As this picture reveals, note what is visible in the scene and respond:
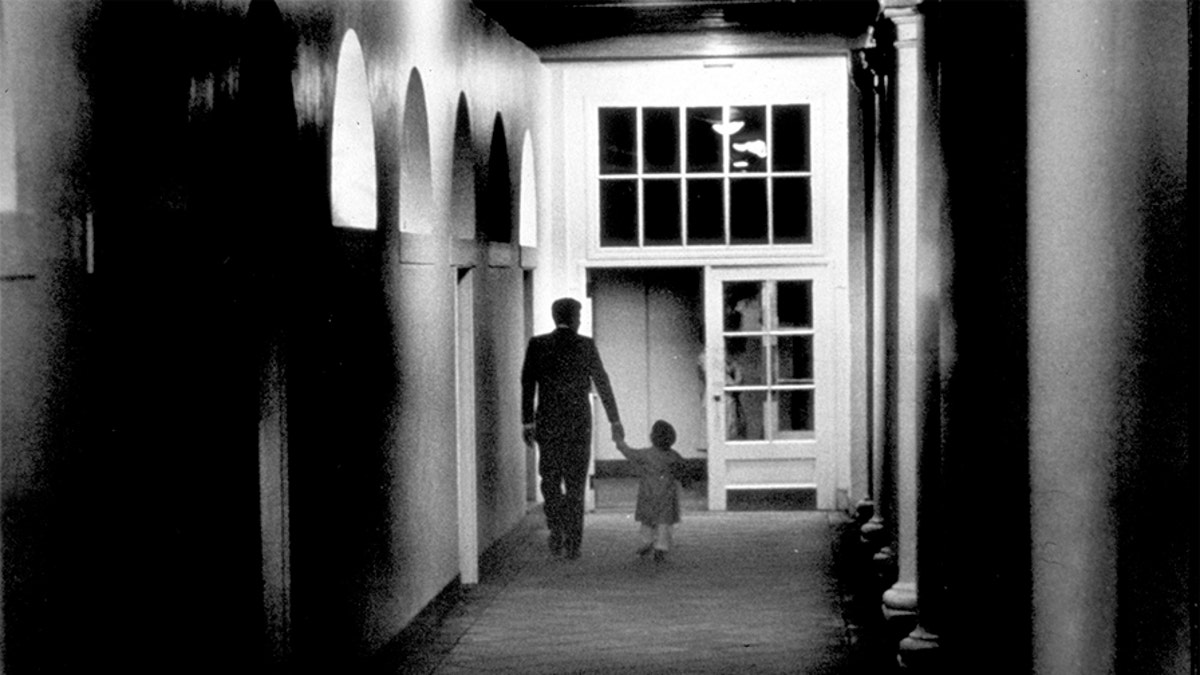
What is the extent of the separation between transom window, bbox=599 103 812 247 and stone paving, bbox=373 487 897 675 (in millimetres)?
2893

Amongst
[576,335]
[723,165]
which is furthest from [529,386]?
[723,165]

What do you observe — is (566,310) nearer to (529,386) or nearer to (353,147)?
(529,386)

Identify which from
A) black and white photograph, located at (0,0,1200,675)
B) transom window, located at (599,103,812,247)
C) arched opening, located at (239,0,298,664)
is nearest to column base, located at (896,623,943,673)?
black and white photograph, located at (0,0,1200,675)

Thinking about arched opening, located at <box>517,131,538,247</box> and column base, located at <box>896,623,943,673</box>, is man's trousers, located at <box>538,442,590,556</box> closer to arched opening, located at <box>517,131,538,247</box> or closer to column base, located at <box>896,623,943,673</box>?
arched opening, located at <box>517,131,538,247</box>

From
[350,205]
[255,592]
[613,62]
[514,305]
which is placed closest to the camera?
[255,592]

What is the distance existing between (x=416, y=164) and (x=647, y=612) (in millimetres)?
2765

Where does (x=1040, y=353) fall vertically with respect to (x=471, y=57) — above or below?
below

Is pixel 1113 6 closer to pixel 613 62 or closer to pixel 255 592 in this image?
pixel 255 592

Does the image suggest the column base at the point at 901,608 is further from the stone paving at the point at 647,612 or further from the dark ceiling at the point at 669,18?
the dark ceiling at the point at 669,18

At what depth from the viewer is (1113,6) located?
4.00m

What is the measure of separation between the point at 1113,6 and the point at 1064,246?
0.68 meters

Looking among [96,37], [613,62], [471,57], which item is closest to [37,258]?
[96,37]

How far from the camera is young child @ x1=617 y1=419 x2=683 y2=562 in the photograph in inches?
526

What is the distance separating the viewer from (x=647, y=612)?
1122 cm
